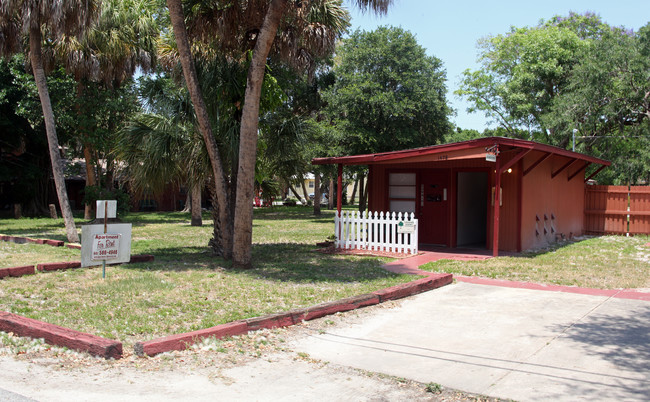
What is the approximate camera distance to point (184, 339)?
5977 mm

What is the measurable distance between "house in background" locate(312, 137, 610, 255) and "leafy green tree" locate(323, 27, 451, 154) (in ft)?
31.2

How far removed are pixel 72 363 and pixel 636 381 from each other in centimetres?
549

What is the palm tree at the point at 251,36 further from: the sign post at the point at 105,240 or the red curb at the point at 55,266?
the red curb at the point at 55,266

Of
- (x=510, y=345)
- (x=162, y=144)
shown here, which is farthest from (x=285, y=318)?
(x=162, y=144)

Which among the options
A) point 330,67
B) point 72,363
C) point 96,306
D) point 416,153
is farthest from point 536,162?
point 330,67

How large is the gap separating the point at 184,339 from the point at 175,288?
2947mm

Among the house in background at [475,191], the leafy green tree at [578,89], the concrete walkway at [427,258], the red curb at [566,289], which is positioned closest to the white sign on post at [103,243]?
the concrete walkway at [427,258]

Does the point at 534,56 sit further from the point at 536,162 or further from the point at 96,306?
the point at 96,306

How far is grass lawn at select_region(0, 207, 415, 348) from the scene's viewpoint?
6.86 metres

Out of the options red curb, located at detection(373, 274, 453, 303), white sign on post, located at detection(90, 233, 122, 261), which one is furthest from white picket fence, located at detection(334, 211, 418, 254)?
white sign on post, located at detection(90, 233, 122, 261)

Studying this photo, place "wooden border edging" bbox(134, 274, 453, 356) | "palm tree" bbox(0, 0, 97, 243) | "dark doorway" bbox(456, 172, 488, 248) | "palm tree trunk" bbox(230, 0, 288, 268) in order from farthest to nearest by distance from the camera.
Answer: "dark doorway" bbox(456, 172, 488, 248), "palm tree" bbox(0, 0, 97, 243), "palm tree trunk" bbox(230, 0, 288, 268), "wooden border edging" bbox(134, 274, 453, 356)

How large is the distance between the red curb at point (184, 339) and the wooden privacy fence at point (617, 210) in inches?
711

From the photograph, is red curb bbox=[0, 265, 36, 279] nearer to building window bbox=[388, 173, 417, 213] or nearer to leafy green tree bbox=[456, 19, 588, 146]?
building window bbox=[388, 173, 417, 213]

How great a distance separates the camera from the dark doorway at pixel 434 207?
604 inches
